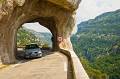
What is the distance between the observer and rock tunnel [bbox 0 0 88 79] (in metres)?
31.0

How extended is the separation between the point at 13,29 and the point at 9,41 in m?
1.74

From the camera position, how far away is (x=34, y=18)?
151 feet

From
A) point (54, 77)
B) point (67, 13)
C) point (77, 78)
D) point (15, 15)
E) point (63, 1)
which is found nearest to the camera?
point (77, 78)

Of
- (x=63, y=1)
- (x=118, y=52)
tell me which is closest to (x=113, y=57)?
(x=118, y=52)

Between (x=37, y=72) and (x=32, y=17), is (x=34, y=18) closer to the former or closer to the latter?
(x=32, y=17)

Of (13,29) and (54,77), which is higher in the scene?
(13,29)

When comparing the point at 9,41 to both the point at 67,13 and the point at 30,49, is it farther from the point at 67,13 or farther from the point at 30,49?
the point at 67,13

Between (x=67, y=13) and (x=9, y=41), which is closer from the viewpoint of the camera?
(x=9, y=41)

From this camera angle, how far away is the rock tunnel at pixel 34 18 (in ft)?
102

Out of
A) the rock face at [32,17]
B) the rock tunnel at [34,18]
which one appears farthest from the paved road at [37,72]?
the rock face at [32,17]

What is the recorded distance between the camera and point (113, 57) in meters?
176

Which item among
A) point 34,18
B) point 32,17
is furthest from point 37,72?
point 34,18

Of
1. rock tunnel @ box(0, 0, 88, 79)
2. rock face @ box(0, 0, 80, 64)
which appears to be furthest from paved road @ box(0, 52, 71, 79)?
rock face @ box(0, 0, 80, 64)

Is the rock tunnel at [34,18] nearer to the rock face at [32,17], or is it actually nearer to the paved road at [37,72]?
the rock face at [32,17]
